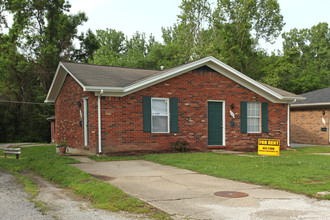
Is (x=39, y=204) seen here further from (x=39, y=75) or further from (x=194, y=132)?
(x=39, y=75)

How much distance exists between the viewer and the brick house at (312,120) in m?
20.7

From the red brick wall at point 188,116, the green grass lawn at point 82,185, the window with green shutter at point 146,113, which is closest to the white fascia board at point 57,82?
the red brick wall at point 188,116

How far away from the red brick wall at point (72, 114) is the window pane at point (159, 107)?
2533 millimetres

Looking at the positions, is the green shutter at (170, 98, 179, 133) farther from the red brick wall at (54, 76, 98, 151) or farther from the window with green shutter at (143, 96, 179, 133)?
the red brick wall at (54, 76, 98, 151)

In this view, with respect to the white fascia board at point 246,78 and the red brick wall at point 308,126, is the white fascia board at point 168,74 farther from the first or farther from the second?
the red brick wall at point 308,126

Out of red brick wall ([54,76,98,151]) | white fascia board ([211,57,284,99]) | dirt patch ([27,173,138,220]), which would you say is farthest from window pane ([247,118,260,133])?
dirt patch ([27,173,138,220])

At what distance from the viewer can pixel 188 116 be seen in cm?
1505

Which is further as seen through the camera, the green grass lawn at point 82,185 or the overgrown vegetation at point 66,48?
the overgrown vegetation at point 66,48

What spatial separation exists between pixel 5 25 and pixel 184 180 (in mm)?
37825

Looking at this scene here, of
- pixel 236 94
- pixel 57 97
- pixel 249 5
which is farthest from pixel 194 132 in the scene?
pixel 249 5

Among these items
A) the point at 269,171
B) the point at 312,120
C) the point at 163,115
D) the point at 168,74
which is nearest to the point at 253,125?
the point at 163,115

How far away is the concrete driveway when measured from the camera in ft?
17.4

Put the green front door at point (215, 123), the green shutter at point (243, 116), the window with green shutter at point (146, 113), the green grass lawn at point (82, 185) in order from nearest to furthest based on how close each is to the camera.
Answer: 1. the green grass lawn at point (82, 185)
2. the window with green shutter at point (146, 113)
3. the green front door at point (215, 123)
4. the green shutter at point (243, 116)

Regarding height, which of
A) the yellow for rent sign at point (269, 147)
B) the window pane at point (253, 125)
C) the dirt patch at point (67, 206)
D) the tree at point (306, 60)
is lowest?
the dirt patch at point (67, 206)
